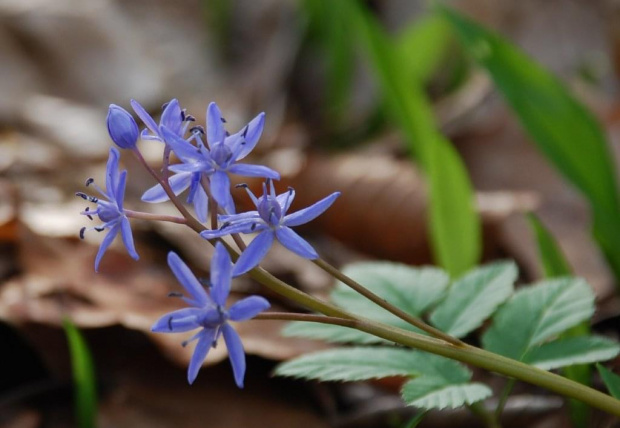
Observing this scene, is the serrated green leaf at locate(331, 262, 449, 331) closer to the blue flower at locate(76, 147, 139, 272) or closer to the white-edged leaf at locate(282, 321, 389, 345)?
the white-edged leaf at locate(282, 321, 389, 345)

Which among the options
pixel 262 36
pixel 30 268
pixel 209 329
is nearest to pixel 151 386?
pixel 30 268

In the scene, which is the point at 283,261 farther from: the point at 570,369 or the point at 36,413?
the point at 570,369

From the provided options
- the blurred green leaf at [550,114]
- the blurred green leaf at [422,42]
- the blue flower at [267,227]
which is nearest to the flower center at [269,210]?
the blue flower at [267,227]

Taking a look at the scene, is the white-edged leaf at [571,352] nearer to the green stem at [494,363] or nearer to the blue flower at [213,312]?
the green stem at [494,363]

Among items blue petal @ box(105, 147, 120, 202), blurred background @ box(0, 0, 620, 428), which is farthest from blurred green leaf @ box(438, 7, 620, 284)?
blue petal @ box(105, 147, 120, 202)

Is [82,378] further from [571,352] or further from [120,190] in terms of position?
[571,352]
